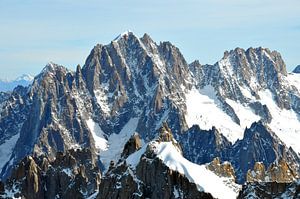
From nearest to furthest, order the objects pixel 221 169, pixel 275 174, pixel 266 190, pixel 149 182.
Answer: pixel 266 190, pixel 149 182, pixel 275 174, pixel 221 169

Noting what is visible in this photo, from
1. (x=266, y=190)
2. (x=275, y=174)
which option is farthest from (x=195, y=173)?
(x=266, y=190)

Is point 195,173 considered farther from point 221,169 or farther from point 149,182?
point 221,169

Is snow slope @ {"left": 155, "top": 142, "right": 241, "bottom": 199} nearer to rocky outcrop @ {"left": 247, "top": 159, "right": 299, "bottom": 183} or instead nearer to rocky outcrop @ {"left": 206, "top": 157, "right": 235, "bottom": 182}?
rocky outcrop @ {"left": 206, "top": 157, "right": 235, "bottom": 182}

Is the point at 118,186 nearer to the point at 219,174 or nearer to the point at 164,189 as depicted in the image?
the point at 164,189

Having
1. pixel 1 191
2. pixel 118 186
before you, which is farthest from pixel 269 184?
pixel 1 191

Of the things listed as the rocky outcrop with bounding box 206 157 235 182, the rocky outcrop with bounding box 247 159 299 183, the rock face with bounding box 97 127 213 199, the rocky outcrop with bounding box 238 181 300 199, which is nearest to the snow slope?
the rock face with bounding box 97 127 213 199

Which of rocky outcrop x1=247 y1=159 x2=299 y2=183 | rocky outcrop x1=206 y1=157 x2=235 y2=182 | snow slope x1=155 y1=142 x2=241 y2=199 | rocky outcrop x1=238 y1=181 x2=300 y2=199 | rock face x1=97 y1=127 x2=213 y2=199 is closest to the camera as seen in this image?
rocky outcrop x1=238 y1=181 x2=300 y2=199

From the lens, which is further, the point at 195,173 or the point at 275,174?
the point at 275,174

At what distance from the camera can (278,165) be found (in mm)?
147750

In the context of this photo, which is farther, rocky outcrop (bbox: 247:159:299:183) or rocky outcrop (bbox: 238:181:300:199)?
rocky outcrop (bbox: 247:159:299:183)

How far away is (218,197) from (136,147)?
35.3 meters

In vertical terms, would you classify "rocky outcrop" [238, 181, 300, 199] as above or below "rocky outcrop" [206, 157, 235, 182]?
below

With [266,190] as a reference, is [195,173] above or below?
above

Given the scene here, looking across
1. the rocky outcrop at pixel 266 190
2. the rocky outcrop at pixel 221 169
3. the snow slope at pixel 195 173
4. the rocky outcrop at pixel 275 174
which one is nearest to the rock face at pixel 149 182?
the snow slope at pixel 195 173
